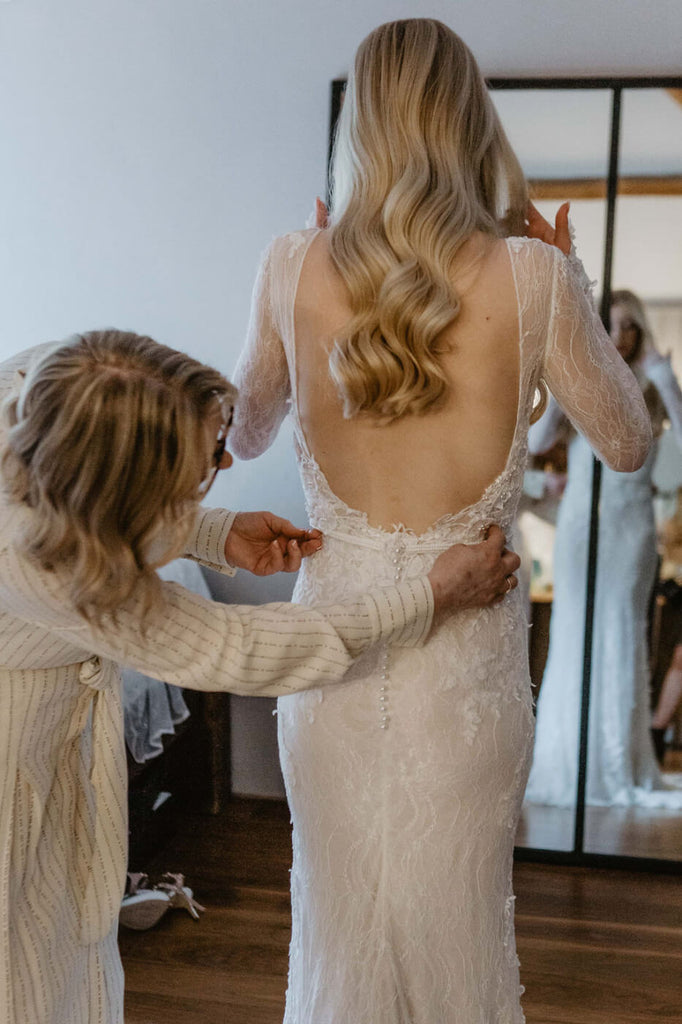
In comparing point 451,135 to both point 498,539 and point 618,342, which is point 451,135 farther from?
point 618,342

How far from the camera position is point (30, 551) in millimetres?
1039

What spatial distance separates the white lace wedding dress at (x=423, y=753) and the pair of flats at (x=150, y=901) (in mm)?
1033

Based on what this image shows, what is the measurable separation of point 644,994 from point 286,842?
1056 mm

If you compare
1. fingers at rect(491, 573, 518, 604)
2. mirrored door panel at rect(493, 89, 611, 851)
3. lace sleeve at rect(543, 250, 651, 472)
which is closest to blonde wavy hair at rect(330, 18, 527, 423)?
→ lace sleeve at rect(543, 250, 651, 472)

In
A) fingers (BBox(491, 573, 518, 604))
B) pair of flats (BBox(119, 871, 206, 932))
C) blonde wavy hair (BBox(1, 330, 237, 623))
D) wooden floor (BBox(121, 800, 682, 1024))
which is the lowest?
wooden floor (BBox(121, 800, 682, 1024))

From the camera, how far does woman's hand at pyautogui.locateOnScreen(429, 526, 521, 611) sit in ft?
4.30

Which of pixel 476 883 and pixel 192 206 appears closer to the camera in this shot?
pixel 476 883

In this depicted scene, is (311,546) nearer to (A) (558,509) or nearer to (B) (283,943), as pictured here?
(B) (283,943)

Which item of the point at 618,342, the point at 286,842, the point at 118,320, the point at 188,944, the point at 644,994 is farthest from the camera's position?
the point at 118,320

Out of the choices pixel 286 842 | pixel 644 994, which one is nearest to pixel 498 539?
pixel 644 994

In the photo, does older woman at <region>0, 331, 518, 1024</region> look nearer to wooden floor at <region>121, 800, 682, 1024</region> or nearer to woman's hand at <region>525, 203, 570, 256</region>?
woman's hand at <region>525, 203, 570, 256</region>

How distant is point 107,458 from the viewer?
100 cm

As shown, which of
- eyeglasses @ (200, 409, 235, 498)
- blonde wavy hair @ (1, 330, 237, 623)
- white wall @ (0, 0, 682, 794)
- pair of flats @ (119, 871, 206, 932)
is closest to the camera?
blonde wavy hair @ (1, 330, 237, 623)

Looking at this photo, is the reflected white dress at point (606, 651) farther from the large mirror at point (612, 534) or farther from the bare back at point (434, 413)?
the bare back at point (434, 413)
